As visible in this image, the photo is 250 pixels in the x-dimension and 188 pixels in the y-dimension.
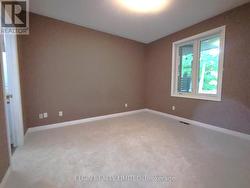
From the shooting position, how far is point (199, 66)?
11.5 ft

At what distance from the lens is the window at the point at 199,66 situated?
10.1ft

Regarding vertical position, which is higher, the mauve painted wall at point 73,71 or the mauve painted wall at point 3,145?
the mauve painted wall at point 73,71

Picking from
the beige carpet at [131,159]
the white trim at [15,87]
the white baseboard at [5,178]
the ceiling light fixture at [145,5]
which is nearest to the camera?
the white baseboard at [5,178]

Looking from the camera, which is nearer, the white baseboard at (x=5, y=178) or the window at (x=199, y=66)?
the white baseboard at (x=5, y=178)

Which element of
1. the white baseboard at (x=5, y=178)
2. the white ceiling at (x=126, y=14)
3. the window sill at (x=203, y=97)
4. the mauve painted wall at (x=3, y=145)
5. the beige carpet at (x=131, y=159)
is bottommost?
the beige carpet at (x=131, y=159)

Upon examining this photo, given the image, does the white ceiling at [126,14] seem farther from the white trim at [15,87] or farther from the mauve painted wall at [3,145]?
the mauve painted wall at [3,145]

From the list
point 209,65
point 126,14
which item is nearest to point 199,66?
point 209,65

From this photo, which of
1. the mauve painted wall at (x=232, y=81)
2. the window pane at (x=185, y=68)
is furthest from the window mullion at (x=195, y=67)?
the mauve painted wall at (x=232, y=81)

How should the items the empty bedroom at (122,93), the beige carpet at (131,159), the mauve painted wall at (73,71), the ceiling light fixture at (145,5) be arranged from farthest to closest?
the mauve painted wall at (73,71)
the ceiling light fixture at (145,5)
the empty bedroom at (122,93)
the beige carpet at (131,159)

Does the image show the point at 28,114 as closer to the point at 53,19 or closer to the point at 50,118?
the point at 50,118

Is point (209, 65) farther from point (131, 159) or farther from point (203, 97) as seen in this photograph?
point (131, 159)

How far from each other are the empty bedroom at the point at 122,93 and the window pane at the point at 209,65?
0.08 ft

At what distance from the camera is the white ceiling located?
2600mm

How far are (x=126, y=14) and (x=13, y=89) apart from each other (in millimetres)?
2639
